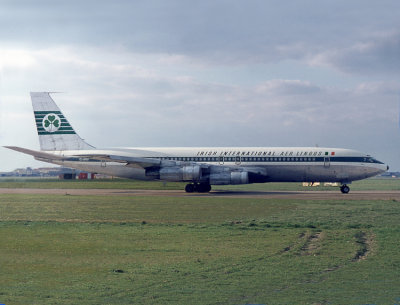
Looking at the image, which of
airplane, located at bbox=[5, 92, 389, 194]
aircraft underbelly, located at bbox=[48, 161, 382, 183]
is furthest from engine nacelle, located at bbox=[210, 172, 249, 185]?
aircraft underbelly, located at bbox=[48, 161, 382, 183]

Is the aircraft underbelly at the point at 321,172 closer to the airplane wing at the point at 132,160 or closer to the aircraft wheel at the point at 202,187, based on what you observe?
the aircraft wheel at the point at 202,187

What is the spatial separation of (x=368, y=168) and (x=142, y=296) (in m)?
35.4

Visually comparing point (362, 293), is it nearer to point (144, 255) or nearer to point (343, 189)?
point (144, 255)

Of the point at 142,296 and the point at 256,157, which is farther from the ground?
the point at 256,157

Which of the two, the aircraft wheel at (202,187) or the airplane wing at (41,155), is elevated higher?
the airplane wing at (41,155)

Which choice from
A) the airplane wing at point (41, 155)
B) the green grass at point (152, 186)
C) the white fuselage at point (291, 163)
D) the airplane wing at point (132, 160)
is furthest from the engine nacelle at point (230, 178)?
the airplane wing at point (41, 155)

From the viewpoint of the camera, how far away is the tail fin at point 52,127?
4628 cm

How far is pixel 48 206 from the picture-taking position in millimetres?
26188

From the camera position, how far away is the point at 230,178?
39.3 metres

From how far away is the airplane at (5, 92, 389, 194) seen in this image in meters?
40.4

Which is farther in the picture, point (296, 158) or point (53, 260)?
point (296, 158)

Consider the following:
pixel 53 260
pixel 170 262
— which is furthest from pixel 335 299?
pixel 53 260

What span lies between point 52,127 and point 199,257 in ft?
122

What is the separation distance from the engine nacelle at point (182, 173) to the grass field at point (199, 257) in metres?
16.6
